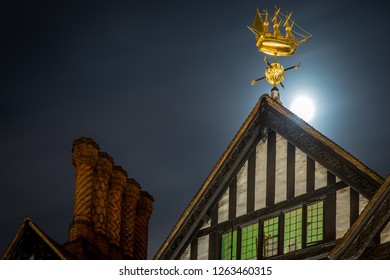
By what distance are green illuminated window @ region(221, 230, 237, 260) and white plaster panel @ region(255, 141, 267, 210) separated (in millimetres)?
897

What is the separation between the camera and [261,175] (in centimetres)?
3044

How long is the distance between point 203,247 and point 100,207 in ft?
28.1

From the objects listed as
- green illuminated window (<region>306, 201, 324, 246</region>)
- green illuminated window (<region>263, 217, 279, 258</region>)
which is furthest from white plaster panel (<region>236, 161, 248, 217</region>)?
green illuminated window (<region>306, 201, 324, 246</region>)

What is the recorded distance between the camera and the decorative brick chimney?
3781cm

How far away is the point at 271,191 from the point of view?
98.2 feet

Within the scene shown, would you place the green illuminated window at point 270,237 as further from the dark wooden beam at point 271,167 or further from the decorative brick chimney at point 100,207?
the decorative brick chimney at point 100,207

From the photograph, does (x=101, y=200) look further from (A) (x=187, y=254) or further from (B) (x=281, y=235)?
(B) (x=281, y=235)

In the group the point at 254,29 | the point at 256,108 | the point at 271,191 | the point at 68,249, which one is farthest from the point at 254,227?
the point at 68,249

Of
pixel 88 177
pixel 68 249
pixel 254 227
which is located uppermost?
pixel 88 177

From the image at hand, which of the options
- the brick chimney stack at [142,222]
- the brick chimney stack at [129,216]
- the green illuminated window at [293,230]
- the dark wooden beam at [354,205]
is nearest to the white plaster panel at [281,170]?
the green illuminated window at [293,230]
